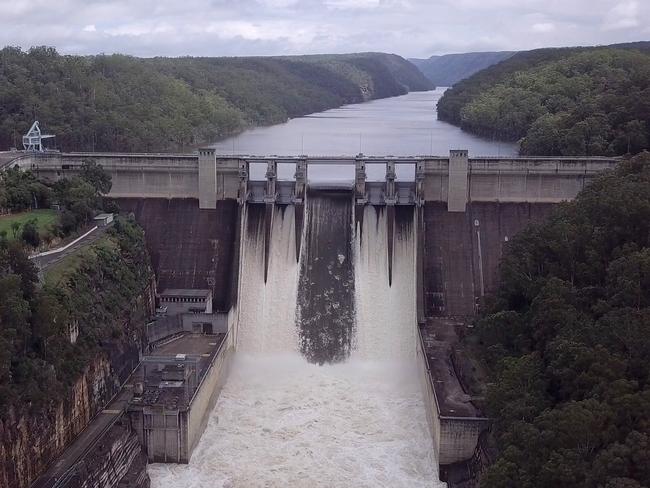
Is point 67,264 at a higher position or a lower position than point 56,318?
higher

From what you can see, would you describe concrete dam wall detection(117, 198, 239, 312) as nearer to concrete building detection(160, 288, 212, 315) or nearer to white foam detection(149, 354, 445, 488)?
concrete building detection(160, 288, 212, 315)

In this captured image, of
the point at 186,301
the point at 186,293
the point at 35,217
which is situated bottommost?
the point at 186,301

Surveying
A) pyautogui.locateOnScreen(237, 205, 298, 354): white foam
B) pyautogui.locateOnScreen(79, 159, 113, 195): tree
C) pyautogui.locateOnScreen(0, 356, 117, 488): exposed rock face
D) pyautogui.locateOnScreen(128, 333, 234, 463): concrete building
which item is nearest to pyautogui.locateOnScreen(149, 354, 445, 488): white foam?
pyautogui.locateOnScreen(128, 333, 234, 463): concrete building

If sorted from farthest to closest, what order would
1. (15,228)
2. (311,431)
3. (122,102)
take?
1. (122,102)
2. (15,228)
3. (311,431)

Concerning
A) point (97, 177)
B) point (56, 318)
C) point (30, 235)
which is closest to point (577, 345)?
point (56, 318)

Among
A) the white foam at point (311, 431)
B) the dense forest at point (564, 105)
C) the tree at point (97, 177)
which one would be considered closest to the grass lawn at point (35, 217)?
the tree at point (97, 177)

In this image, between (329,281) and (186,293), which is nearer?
(186,293)

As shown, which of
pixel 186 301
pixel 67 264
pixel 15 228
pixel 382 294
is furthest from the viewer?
pixel 382 294

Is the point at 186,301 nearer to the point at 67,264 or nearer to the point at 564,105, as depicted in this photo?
the point at 67,264

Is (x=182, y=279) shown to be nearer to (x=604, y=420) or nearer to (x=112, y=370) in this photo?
(x=112, y=370)
